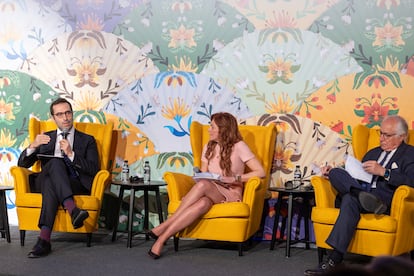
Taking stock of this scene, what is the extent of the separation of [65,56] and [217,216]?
2273mm

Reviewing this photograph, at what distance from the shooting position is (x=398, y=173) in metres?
3.88

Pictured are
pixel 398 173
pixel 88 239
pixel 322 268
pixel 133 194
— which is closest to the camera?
pixel 322 268

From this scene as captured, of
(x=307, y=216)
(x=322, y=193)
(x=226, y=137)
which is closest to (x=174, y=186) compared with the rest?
(x=226, y=137)

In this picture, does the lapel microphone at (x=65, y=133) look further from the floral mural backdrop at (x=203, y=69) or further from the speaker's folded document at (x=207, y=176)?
the speaker's folded document at (x=207, y=176)

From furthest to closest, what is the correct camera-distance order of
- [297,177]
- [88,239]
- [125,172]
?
[125,172], [297,177], [88,239]

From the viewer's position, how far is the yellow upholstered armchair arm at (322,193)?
13.2 ft

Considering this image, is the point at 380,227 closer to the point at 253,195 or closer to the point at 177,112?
the point at 253,195

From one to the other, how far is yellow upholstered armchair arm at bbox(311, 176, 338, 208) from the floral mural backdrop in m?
0.83

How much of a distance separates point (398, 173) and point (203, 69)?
2.00 m

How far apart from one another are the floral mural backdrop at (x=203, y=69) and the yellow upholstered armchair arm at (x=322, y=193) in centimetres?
83

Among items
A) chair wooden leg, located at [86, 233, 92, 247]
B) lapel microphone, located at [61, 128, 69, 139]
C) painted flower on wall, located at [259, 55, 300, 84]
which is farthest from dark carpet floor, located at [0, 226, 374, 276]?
painted flower on wall, located at [259, 55, 300, 84]

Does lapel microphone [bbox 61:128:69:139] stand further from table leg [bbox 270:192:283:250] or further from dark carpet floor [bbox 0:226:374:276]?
table leg [bbox 270:192:283:250]

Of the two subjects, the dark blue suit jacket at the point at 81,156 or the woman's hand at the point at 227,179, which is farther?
the dark blue suit jacket at the point at 81,156

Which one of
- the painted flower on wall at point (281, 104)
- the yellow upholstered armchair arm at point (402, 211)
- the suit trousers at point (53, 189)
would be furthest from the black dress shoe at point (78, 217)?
the yellow upholstered armchair arm at point (402, 211)
